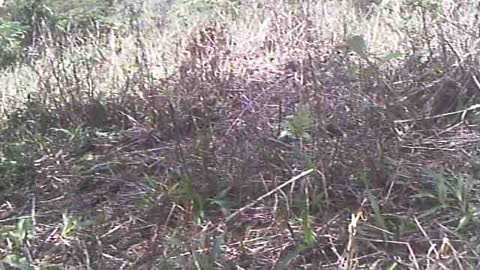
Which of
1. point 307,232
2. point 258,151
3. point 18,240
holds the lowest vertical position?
point 18,240

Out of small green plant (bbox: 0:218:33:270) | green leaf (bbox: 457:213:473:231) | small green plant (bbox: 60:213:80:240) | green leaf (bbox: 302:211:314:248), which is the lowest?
small green plant (bbox: 0:218:33:270)

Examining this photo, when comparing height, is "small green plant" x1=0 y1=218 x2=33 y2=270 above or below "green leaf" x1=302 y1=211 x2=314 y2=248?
below

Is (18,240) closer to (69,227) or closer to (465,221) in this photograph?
(69,227)

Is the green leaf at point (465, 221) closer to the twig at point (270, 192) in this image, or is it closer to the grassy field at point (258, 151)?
the grassy field at point (258, 151)

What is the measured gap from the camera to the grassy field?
7.27ft

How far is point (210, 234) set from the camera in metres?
2.29

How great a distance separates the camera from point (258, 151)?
2.57 metres

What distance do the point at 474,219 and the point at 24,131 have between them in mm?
2335

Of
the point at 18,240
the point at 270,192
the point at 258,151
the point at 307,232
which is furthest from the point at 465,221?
the point at 18,240

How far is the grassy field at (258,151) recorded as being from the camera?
2.21m

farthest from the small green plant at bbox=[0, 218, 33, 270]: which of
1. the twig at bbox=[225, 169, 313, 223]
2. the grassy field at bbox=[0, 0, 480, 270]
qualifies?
the twig at bbox=[225, 169, 313, 223]

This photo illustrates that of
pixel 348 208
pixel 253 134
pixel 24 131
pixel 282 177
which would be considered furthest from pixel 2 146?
pixel 348 208

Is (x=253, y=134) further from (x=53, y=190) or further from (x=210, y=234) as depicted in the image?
(x=53, y=190)

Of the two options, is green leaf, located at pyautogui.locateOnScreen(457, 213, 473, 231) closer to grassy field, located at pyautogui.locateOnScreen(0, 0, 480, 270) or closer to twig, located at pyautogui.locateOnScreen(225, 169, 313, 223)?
grassy field, located at pyautogui.locateOnScreen(0, 0, 480, 270)
